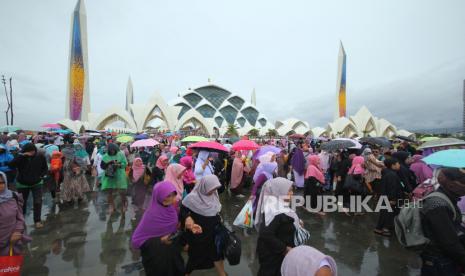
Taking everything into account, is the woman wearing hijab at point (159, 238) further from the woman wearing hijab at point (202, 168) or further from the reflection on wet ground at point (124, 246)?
the woman wearing hijab at point (202, 168)

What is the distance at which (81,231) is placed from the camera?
3.65m

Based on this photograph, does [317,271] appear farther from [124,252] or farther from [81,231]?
[81,231]

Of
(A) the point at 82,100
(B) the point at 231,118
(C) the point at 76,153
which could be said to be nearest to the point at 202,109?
(B) the point at 231,118

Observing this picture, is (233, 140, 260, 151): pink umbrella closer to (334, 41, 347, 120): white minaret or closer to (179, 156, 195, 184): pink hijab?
(179, 156, 195, 184): pink hijab

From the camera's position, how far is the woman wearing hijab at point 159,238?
1817mm

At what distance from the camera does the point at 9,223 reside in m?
2.19

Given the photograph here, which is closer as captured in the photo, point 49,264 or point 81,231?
point 49,264

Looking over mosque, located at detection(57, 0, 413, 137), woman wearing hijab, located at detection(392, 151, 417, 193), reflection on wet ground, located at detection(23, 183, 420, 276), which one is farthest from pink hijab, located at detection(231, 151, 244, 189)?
mosque, located at detection(57, 0, 413, 137)

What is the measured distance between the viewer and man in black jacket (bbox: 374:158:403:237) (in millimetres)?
3482

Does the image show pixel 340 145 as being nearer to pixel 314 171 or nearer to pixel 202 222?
pixel 314 171

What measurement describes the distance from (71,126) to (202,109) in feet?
87.4

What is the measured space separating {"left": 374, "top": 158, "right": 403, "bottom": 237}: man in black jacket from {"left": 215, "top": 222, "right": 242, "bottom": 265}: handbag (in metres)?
2.65

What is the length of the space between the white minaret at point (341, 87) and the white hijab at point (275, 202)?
→ 1653 inches

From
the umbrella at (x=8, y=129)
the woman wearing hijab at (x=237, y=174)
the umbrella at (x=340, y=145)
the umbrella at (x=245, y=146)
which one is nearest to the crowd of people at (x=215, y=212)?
the umbrella at (x=340, y=145)
